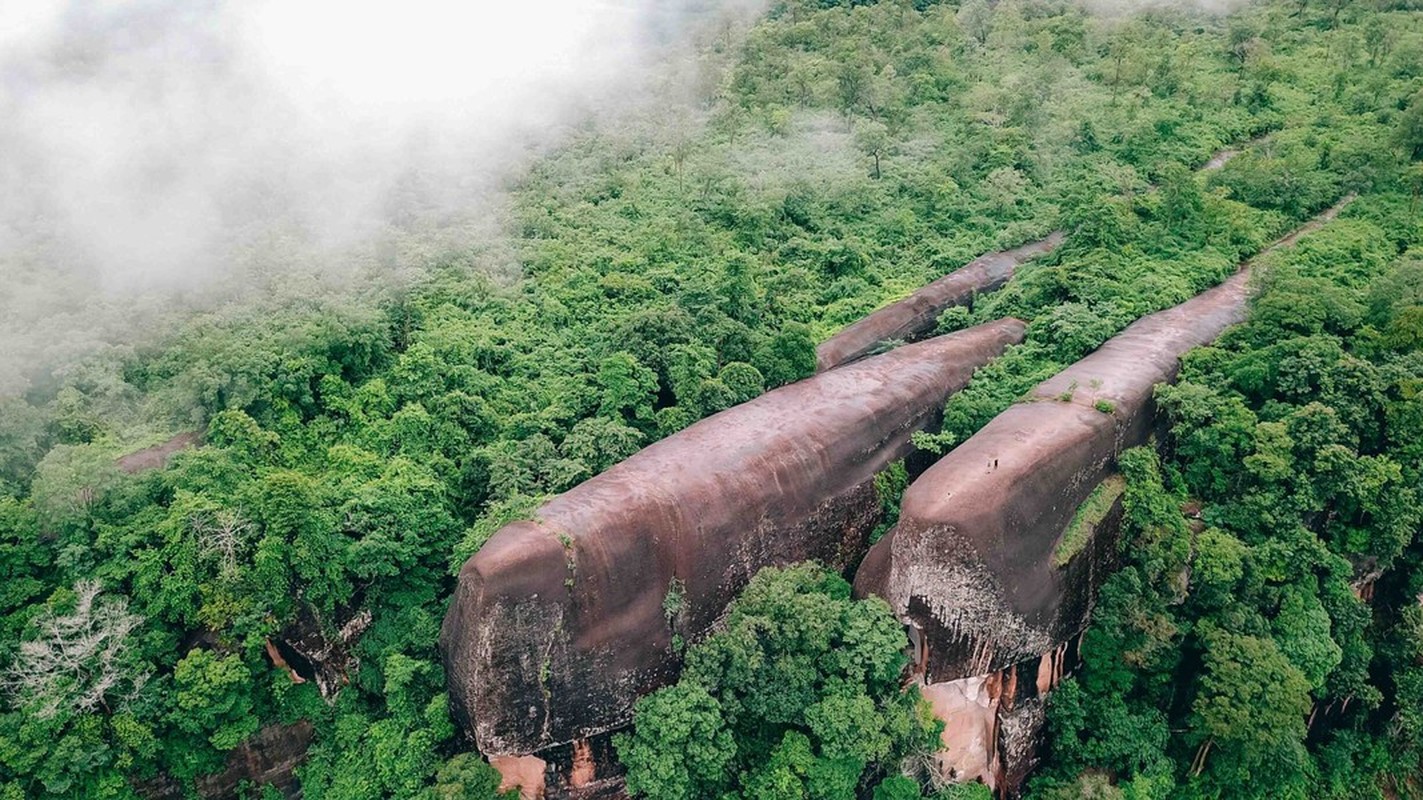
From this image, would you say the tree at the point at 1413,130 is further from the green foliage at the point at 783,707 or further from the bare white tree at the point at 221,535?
the bare white tree at the point at 221,535

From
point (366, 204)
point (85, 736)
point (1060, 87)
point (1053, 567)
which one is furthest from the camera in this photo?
point (1060, 87)

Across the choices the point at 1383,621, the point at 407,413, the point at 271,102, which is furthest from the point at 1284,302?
the point at 271,102

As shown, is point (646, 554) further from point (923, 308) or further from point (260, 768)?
point (923, 308)

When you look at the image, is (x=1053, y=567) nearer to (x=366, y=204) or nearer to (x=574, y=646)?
(x=574, y=646)

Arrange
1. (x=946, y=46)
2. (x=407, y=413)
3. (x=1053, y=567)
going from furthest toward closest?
(x=946, y=46), (x=407, y=413), (x=1053, y=567)

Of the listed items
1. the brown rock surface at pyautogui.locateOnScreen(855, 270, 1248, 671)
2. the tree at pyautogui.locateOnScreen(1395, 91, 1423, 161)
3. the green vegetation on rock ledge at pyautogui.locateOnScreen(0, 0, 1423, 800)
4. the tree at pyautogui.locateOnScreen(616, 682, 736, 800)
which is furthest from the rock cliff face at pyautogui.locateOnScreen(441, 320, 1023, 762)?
the tree at pyautogui.locateOnScreen(1395, 91, 1423, 161)

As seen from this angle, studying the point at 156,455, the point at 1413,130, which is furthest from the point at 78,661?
the point at 1413,130

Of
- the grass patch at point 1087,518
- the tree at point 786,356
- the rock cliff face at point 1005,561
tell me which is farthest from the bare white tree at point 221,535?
the grass patch at point 1087,518
